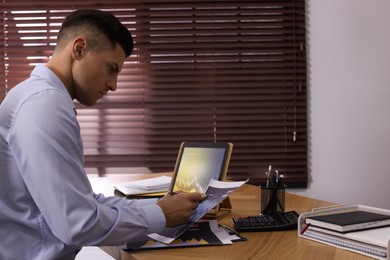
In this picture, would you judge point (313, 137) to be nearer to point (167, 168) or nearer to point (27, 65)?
point (167, 168)

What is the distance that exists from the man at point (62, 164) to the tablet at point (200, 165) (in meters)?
0.30

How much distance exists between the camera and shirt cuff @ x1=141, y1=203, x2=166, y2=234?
1.37 m

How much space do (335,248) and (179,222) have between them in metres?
0.42

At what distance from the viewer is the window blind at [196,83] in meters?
3.12

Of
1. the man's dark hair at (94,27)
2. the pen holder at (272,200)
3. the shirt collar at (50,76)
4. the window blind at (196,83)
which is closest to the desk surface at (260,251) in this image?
the pen holder at (272,200)

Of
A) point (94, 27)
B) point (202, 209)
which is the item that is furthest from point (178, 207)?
point (94, 27)

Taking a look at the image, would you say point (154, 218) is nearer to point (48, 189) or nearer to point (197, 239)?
point (197, 239)

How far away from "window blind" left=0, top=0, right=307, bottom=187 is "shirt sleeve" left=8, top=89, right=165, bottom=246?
74.9 inches

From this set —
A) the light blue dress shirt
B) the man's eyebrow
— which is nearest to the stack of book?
the light blue dress shirt

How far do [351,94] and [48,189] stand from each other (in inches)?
90.7

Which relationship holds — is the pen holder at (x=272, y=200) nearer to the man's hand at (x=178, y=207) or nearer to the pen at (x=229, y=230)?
the pen at (x=229, y=230)

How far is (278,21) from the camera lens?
3.12 metres

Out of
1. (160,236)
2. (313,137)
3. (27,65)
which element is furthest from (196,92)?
(160,236)

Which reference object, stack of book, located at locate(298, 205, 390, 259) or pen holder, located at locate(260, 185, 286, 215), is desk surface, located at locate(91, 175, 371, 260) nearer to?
stack of book, located at locate(298, 205, 390, 259)
